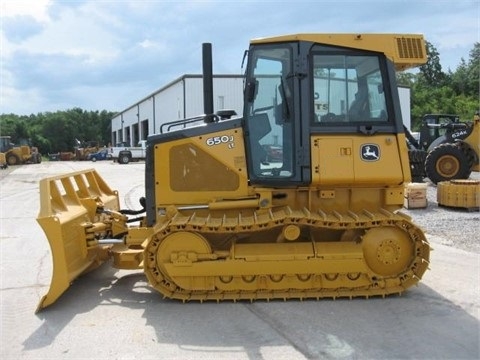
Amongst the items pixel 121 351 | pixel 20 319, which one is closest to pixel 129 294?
pixel 20 319

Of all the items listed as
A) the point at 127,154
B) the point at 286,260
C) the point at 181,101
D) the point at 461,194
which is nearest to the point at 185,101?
the point at 181,101

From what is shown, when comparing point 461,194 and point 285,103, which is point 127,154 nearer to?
point 461,194

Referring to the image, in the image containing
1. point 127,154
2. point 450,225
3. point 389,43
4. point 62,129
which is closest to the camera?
point 389,43

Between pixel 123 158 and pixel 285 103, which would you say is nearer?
pixel 285 103

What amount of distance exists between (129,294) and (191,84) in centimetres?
3444

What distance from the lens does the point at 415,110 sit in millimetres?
57656

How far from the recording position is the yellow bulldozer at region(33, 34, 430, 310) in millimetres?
5262

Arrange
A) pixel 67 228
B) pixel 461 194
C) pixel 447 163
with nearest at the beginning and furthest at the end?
pixel 67 228
pixel 461 194
pixel 447 163

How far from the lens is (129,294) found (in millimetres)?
5652

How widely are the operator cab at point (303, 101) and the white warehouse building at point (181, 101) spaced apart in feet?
53.7

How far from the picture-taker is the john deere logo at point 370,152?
17.9ft

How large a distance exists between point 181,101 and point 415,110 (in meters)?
31.0

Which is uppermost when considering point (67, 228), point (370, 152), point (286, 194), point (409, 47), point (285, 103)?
point (409, 47)

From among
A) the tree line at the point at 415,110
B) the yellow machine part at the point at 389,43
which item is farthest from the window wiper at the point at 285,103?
the tree line at the point at 415,110
